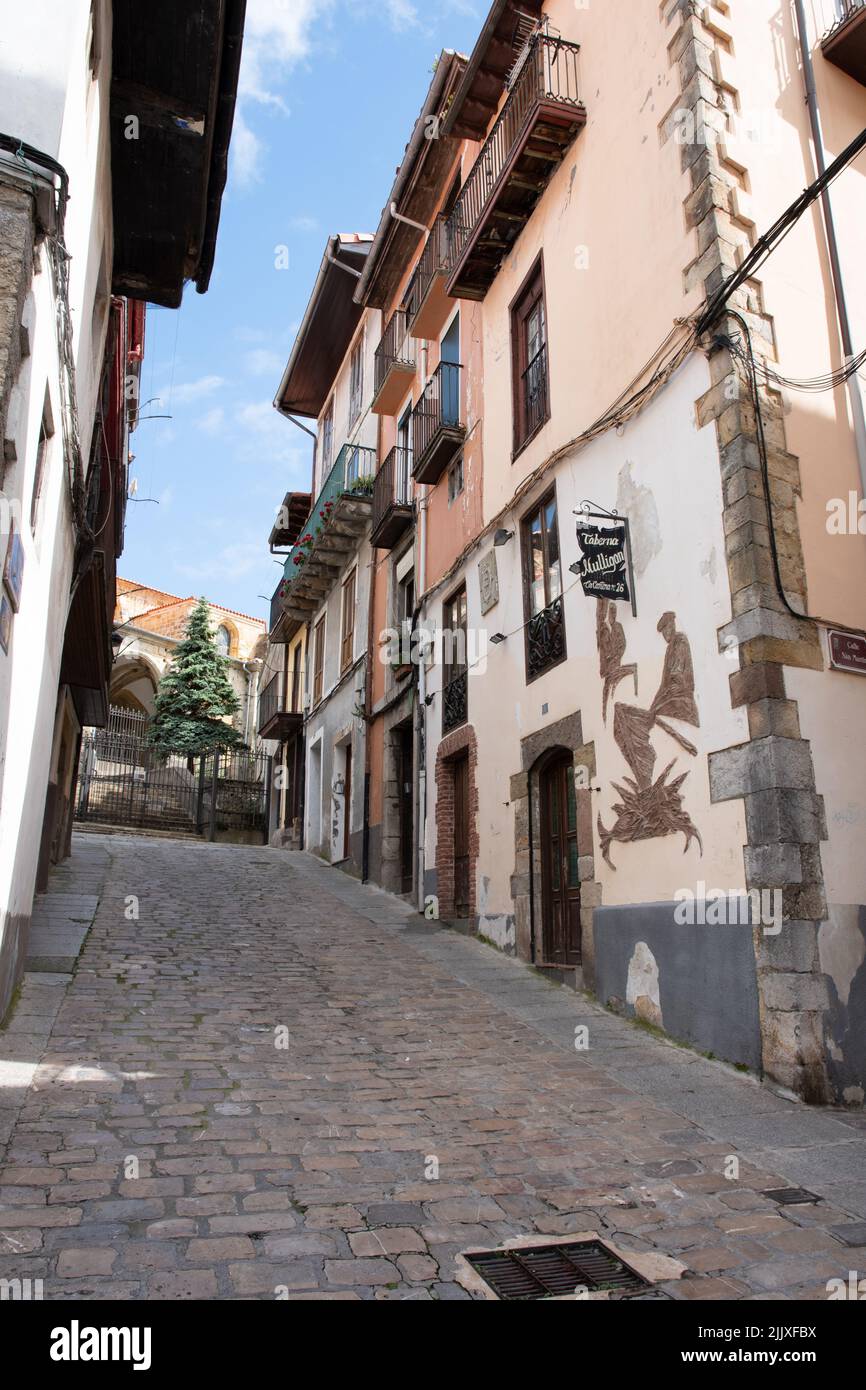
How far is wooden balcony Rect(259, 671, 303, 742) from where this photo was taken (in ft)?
74.0

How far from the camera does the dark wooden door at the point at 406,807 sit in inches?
581

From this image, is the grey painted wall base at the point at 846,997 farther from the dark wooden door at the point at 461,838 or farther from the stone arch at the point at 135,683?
the stone arch at the point at 135,683

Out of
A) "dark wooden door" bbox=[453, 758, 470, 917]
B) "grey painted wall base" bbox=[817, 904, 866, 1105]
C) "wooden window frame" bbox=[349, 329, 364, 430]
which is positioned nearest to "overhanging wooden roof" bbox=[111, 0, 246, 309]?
"dark wooden door" bbox=[453, 758, 470, 917]

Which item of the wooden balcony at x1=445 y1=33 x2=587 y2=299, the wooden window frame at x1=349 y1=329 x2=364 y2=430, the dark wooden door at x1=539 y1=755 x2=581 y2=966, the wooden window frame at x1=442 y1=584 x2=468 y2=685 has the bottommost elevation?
the dark wooden door at x1=539 y1=755 x2=581 y2=966

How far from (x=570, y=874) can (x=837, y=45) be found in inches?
302

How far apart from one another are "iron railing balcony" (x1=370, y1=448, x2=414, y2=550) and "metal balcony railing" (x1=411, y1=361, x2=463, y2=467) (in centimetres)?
83

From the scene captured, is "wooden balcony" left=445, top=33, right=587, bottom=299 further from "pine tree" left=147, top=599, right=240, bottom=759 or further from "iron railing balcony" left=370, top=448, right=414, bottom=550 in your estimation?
"pine tree" left=147, top=599, right=240, bottom=759

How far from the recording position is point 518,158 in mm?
10492

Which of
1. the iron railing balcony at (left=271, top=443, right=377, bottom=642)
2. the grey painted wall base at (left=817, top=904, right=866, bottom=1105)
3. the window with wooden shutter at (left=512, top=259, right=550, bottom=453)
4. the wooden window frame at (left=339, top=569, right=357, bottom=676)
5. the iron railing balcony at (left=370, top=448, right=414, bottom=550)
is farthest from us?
the wooden window frame at (left=339, top=569, right=357, bottom=676)

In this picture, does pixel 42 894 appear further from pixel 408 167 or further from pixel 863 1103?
pixel 408 167

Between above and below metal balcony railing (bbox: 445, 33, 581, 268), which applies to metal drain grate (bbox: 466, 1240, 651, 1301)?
below

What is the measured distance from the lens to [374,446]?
18.3 m

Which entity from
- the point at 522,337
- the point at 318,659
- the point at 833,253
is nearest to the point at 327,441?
the point at 318,659
